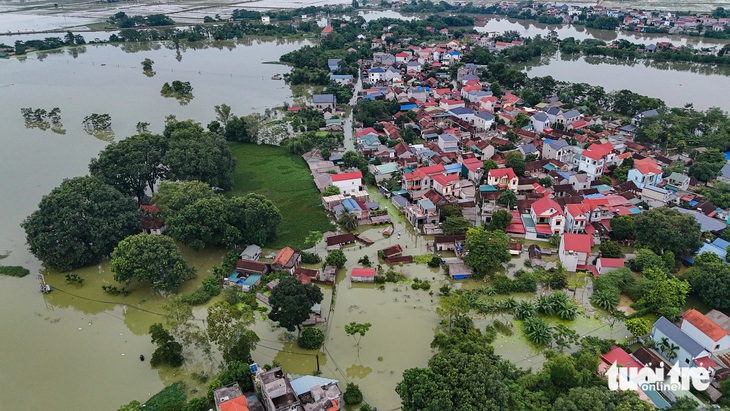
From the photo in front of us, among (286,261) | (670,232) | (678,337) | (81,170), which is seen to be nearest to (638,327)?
(678,337)

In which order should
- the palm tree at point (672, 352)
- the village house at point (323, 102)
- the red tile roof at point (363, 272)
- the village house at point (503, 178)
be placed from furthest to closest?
1. the village house at point (323, 102)
2. the village house at point (503, 178)
3. the red tile roof at point (363, 272)
4. the palm tree at point (672, 352)

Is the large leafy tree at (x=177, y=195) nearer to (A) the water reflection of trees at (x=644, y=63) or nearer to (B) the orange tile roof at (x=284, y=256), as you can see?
(B) the orange tile roof at (x=284, y=256)

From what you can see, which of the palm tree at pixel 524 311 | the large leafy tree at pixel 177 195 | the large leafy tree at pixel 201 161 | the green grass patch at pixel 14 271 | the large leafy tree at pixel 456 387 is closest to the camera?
the large leafy tree at pixel 456 387

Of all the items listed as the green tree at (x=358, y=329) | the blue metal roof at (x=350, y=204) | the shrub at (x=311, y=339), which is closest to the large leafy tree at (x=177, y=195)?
the blue metal roof at (x=350, y=204)

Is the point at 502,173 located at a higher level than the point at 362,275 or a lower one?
higher

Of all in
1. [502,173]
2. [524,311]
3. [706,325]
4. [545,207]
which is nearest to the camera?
[706,325]

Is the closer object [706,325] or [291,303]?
[706,325]

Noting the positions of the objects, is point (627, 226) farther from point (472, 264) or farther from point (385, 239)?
point (385, 239)

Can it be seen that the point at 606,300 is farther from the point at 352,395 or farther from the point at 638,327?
the point at 352,395
